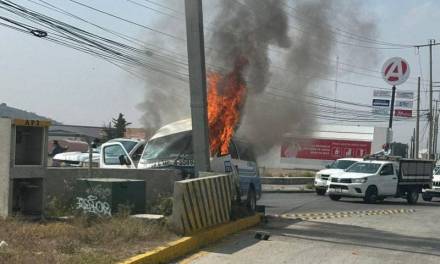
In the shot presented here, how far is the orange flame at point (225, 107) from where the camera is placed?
611 inches

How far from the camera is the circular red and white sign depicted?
29922mm

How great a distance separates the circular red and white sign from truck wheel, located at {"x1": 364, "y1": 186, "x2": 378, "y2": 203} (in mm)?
7850

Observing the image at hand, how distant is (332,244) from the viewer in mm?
11125

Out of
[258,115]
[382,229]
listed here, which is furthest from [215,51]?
[382,229]

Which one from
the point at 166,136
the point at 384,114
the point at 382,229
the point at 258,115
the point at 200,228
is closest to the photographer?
the point at 200,228

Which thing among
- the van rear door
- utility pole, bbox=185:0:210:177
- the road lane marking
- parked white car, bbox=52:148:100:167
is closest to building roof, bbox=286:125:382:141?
parked white car, bbox=52:148:100:167

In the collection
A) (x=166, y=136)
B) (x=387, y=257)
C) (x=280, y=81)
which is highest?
(x=280, y=81)

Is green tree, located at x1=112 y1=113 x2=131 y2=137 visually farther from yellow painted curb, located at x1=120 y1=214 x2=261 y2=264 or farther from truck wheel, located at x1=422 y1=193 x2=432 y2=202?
yellow painted curb, located at x1=120 y1=214 x2=261 y2=264

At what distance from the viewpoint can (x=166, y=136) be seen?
1577cm

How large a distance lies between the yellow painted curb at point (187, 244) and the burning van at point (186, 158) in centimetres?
234

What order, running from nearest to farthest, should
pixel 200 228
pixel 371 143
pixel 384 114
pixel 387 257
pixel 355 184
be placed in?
pixel 387 257 → pixel 200 228 → pixel 355 184 → pixel 384 114 → pixel 371 143

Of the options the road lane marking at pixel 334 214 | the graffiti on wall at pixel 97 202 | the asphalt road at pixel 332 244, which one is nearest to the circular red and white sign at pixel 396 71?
the road lane marking at pixel 334 214

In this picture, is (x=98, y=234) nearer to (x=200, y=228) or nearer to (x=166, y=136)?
(x=200, y=228)

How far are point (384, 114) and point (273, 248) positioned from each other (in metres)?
34.2
